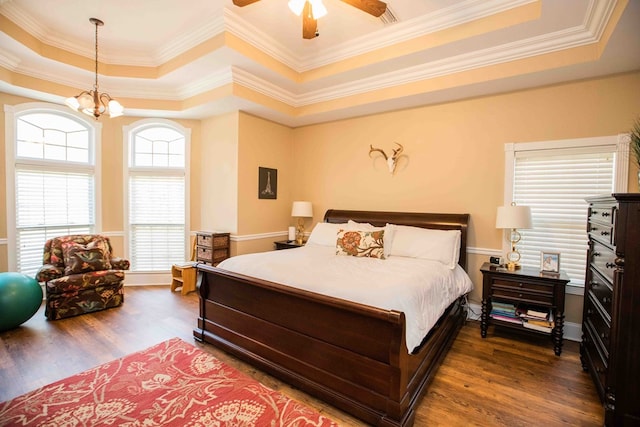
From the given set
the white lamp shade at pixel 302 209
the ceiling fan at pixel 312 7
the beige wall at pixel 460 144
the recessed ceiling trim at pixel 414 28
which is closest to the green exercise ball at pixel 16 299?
the white lamp shade at pixel 302 209

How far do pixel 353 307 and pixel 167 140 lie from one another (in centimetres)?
459

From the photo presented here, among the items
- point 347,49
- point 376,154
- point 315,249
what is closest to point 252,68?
point 347,49

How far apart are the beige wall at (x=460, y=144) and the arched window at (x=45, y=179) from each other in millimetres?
3520

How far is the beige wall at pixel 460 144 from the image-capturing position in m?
3.05

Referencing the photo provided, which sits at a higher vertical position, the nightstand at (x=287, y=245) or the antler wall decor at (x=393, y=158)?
the antler wall decor at (x=393, y=158)

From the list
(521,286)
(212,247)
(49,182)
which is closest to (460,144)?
(521,286)

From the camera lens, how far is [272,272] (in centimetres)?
259

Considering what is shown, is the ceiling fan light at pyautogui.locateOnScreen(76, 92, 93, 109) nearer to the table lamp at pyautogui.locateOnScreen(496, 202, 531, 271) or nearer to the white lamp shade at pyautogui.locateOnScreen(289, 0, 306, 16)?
the white lamp shade at pyautogui.locateOnScreen(289, 0, 306, 16)

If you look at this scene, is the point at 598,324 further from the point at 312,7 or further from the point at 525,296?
the point at 312,7

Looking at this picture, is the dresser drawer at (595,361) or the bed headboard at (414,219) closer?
the dresser drawer at (595,361)

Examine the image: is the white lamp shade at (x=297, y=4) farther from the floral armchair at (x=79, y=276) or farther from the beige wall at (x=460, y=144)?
the floral armchair at (x=79, y=276)

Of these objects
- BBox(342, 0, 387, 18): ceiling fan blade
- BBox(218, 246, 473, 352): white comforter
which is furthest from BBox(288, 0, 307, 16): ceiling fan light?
BBox(218, 246, 473, 352): white comforter

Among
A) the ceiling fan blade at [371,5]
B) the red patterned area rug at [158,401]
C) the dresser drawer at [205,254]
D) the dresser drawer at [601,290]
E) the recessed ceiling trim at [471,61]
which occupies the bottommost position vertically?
the red patterned area rug at [158,401]

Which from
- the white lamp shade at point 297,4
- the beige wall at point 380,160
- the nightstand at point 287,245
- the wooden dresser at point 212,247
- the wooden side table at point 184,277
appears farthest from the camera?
the nightstand at point 287,245
